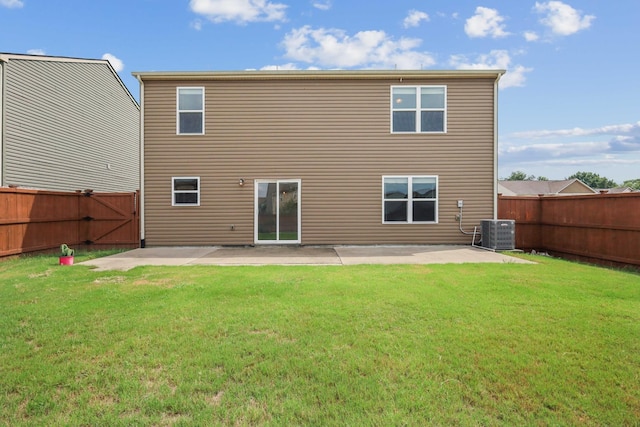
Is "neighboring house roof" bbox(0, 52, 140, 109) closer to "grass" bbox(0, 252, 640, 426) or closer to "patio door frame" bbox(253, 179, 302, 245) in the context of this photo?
"patio door frame" bbox(253, 179, 302, 245)

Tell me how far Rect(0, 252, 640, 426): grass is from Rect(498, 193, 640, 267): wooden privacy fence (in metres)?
3.77

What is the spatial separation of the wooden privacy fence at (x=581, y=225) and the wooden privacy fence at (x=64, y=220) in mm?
12338

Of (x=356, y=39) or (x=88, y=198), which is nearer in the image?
(x=88, y=198)

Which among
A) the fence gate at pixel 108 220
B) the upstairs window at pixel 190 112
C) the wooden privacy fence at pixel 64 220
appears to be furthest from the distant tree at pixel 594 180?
the wooden privacy fence at pixel 64 220

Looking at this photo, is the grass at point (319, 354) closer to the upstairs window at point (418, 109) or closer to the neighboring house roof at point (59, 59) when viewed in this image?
the upstairs window at point (418, 109)

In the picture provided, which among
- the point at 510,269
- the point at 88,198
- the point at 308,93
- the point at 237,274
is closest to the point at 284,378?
the point at 237,274

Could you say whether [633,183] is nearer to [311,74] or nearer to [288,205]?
[311,74]

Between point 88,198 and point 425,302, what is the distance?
36.9 ft

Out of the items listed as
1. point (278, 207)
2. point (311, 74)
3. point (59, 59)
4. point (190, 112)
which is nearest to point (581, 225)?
point (278, 207)

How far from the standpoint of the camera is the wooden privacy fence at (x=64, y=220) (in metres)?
8.48

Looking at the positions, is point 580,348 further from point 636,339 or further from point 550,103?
point 550,103

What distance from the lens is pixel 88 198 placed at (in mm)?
10992

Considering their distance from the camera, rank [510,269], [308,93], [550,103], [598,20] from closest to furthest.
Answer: [510,269]
[598,20]
[308,93]
[550,103]

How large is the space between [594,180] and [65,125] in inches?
3751
